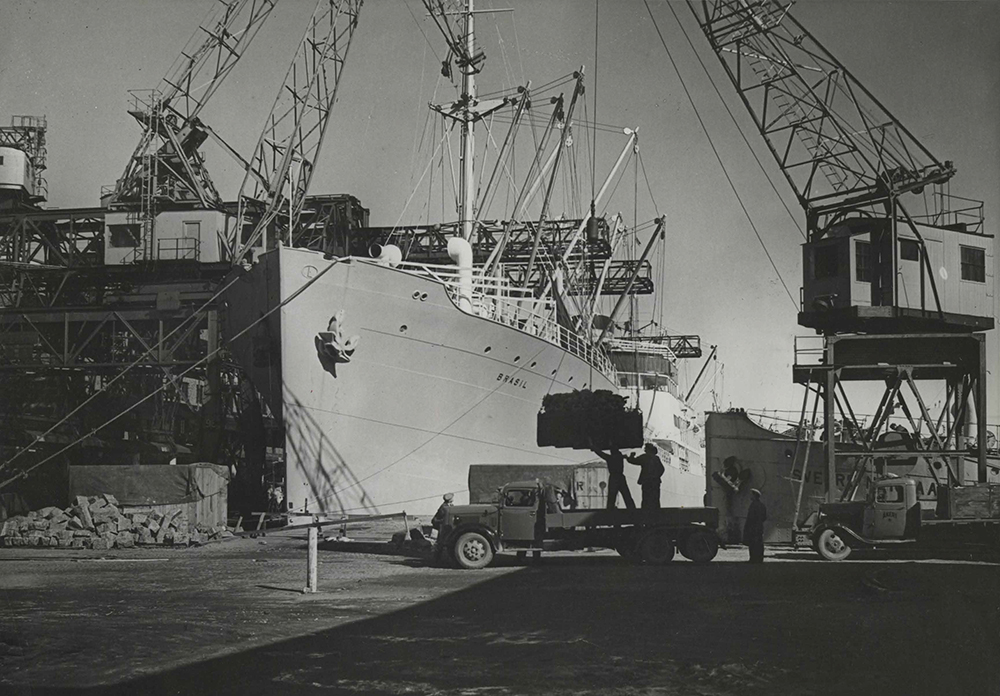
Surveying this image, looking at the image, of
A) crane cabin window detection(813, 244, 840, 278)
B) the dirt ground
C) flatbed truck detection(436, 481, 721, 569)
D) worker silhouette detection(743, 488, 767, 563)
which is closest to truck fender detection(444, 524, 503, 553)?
flatbed truck detection(436, 481, 721, 569)

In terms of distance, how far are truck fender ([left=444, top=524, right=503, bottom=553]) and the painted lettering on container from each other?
1071cm

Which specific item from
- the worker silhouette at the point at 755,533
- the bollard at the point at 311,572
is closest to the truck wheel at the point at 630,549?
the worker silhouette at the point at 755,533

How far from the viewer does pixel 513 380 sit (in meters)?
26.5

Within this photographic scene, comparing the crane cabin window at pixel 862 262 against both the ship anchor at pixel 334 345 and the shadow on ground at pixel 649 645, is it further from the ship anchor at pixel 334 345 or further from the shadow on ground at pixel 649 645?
the ship anchor at pixel 334 345

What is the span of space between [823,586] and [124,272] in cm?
3080

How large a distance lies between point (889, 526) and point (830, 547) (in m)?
1.07

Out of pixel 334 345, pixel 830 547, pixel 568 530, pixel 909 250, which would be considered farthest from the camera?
pixel 334 345

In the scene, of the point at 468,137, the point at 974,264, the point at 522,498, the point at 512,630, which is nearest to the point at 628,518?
the point at 522,498

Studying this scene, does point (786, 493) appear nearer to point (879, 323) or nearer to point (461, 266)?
point (879, 323)

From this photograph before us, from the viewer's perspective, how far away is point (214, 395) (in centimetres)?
2638

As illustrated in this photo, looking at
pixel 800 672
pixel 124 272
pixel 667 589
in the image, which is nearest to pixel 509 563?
pixel 667 589

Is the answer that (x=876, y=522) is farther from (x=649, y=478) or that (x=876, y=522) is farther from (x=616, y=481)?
(x=616, y=481)

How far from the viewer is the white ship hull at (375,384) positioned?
23.6 metres

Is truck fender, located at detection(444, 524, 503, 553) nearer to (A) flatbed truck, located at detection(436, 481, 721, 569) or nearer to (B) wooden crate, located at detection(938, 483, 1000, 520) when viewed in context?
(A) flatbed truck, located at detection(436, 481, 721, 569)
